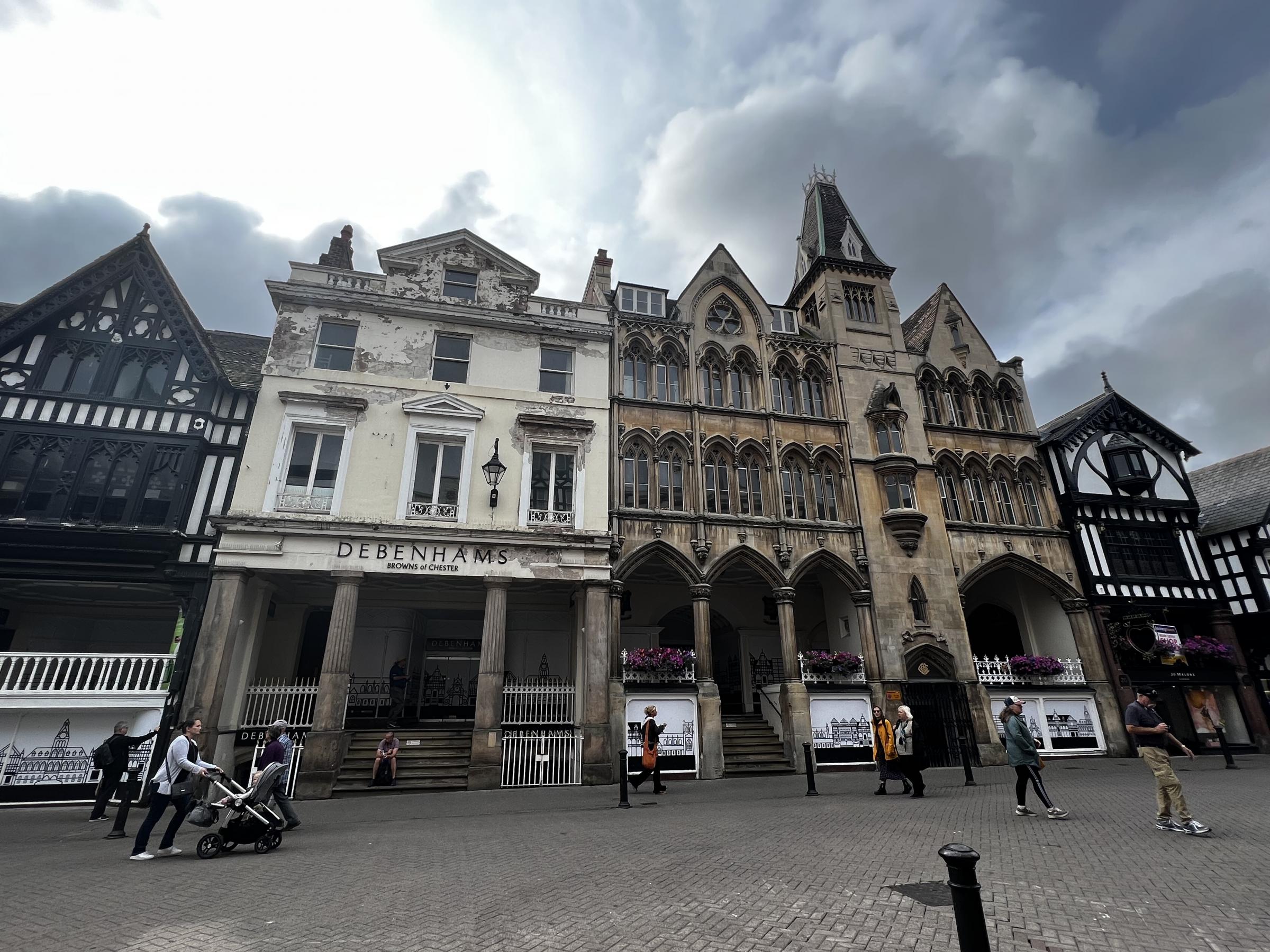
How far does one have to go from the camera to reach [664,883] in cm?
681

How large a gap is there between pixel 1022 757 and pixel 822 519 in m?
12.7

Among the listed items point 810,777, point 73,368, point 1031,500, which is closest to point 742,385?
point 1031,500

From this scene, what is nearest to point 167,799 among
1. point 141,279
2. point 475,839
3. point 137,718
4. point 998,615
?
point 475,839

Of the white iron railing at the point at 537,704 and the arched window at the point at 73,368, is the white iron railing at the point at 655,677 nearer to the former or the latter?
the white iron railing at the point at 537,704

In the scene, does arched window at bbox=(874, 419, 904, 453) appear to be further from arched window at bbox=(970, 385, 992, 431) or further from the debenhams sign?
the debenhams sign

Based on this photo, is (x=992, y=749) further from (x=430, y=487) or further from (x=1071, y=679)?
(x=430, y=487)

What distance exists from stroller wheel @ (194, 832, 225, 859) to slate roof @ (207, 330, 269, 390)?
1371 centimetres

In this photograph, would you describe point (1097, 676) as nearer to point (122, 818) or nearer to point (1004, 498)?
point (1004, 498)

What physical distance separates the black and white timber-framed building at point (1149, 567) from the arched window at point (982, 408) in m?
2.36

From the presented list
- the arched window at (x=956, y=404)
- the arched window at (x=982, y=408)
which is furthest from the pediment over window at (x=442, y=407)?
the arched window at (x=982, y=408)

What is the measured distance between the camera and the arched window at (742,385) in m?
23.9

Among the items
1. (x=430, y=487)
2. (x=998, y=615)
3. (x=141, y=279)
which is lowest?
(x=998, y=615)

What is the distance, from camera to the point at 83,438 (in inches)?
685

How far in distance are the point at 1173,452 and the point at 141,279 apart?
3992 centimetres
